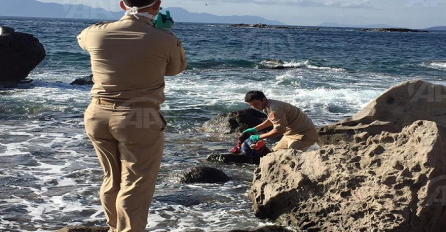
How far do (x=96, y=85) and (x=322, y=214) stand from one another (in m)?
2.77

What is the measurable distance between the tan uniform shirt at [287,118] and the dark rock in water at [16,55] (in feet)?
39.1

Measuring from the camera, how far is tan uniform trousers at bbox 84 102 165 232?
12.4 feet

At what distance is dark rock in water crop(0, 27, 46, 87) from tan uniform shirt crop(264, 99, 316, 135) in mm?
11918

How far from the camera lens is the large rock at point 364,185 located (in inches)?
206

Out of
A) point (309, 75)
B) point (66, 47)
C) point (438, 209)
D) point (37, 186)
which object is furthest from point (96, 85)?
point (66, 47)

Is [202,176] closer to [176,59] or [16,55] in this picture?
[176,59]

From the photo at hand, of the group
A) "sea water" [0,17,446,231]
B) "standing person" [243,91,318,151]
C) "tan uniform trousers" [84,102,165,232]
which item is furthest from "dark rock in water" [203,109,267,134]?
"tan uniform trousers" [84,102,165,232]

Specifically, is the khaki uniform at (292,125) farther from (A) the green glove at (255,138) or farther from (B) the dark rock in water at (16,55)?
(B) the dark rock in water at (16,55)

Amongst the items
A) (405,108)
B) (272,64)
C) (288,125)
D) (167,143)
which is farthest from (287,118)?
(272,64)

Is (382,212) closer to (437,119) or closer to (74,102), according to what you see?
(437,119)

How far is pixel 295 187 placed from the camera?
595 centimetres

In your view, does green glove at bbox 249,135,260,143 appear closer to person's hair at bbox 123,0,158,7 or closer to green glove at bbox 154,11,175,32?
green glove at bbox 154,11,175,32

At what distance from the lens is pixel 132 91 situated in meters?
3.77

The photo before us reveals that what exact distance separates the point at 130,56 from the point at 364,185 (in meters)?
2.70
